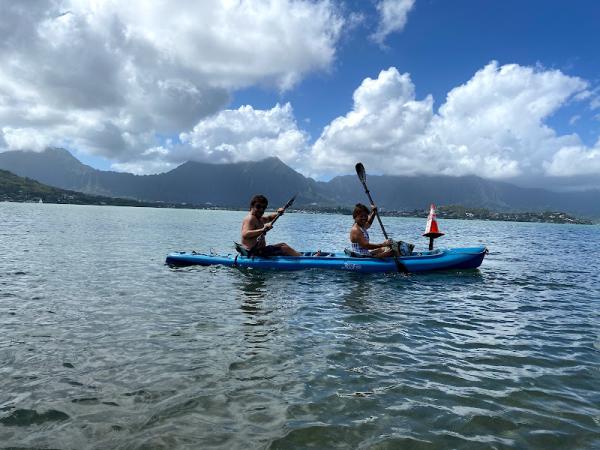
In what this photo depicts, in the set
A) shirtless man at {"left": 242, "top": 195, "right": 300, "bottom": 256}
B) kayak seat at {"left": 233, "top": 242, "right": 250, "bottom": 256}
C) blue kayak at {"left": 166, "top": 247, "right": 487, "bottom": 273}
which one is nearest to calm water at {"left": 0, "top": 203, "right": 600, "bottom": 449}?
blue kayak at {"left": 166, "top": 247, "right": 487, "bottom": 273}

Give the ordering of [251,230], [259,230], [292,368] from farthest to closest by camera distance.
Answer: [251,230]
[259,230]
[292,368]

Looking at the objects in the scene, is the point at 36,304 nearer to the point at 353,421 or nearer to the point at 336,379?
the point at 336,379

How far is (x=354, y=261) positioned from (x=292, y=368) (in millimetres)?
12135

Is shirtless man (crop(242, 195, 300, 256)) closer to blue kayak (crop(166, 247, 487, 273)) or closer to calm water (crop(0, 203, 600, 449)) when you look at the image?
blue kayak (crop(166, 247, 487, 273))

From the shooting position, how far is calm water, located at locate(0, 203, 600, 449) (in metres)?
5.62

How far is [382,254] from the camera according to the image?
1969cm

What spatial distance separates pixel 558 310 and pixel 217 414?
1205 cm

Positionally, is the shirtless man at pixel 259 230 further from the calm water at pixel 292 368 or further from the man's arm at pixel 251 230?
the calm water at pixel 292 368

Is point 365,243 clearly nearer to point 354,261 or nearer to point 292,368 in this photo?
point 354,261

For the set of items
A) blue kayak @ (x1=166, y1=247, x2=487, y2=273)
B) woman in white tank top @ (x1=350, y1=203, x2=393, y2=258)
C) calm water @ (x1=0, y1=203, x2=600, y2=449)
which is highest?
woman in white tank top @ (x1=350, y1=203, x2=393, y2=258)

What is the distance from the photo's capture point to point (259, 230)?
773 inches

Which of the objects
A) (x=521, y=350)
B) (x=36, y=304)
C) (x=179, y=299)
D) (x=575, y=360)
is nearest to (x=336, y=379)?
(x=521, y=350)

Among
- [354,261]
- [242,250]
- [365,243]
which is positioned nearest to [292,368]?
[354,261]

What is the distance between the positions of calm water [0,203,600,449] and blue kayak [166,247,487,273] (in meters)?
4.18
